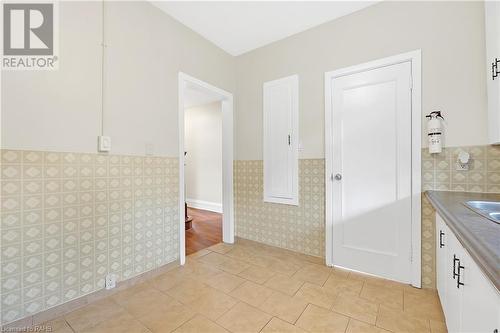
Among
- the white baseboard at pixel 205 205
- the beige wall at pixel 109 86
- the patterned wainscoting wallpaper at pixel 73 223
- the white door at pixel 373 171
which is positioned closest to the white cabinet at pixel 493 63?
the white door at pixel 373 171

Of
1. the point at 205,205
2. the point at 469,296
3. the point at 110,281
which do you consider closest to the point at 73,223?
the point at 110,281

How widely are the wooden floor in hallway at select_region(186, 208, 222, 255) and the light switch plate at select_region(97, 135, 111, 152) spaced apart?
1.60 m

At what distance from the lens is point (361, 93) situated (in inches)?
83.4

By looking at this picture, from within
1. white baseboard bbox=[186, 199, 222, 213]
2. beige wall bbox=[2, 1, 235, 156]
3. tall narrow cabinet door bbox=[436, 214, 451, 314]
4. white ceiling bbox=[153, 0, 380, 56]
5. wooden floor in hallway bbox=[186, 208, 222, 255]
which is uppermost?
white ceiling bbox=[153, 0, 380, 56]

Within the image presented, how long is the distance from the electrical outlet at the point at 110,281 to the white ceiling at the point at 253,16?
2536 mm

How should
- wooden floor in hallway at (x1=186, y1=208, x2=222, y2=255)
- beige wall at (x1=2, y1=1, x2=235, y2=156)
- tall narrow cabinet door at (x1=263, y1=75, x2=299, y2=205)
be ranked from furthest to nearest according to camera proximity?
1. wooden floor in hallway at (x1=186, y1=208, x2=222, y2=255)
2. tall narrow cabinet door at (x1=263, y1=75, x2=299, y2=205)
3. beige wall at (x1=2, y1=1, x2=235, y2=156)

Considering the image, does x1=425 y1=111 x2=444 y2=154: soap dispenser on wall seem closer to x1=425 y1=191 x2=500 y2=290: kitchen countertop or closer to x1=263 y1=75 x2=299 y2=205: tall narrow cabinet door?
x1=425 y1=191 x2=500 y2=290: kitchen countertop

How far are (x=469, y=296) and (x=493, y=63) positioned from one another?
Result: 152 cm

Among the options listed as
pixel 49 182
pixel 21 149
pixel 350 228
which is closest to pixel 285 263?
pixel 350 228

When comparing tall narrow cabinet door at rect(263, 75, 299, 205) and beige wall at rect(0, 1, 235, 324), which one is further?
tall narrow cabinet door at rect(263, 75, 299, 205)

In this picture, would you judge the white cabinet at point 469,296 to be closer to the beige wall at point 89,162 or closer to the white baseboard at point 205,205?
the beige wall at point 89,162

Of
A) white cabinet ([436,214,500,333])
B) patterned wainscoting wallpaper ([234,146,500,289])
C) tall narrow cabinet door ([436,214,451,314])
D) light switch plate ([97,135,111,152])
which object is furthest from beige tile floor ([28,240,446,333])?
light switch plate ([97,135,111,152])

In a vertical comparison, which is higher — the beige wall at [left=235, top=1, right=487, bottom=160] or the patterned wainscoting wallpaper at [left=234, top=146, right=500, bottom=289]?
the beige wall at [left=235, top=1, right=487, bottom=160]

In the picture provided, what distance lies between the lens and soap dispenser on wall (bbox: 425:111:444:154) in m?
1.71
